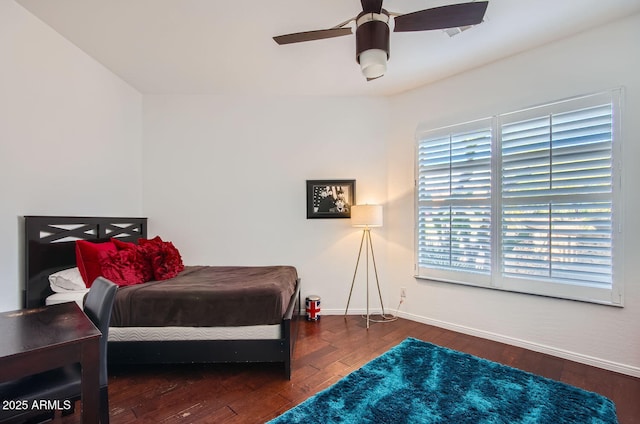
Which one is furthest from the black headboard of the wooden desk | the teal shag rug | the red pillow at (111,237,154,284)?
the teal shag rug

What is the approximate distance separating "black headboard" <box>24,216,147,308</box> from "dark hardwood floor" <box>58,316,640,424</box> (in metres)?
0.88

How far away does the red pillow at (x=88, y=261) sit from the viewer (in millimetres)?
2404

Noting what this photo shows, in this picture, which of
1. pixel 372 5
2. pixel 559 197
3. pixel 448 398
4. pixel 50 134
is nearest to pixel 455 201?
pixel 559 197

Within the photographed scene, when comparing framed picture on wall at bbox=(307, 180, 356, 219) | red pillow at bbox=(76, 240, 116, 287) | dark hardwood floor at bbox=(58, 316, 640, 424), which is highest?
framed picture on wall at bbox=(307, 180, 356, 219)

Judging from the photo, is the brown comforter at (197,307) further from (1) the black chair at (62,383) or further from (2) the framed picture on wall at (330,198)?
(2) the framed picture on wall at (330,198)

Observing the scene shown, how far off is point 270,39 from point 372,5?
111cm

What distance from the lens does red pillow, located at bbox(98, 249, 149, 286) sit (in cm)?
242

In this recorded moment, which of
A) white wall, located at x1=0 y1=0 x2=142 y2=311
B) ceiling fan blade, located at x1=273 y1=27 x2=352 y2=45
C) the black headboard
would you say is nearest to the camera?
ceiling fan blade, located at x1=273 y1=27 x2=352 y2=45

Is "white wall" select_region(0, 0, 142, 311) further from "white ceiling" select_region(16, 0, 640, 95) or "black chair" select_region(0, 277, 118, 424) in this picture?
"black chair" select_region(0, 277, 118, 424)

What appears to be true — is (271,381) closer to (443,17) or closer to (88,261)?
(88,261)

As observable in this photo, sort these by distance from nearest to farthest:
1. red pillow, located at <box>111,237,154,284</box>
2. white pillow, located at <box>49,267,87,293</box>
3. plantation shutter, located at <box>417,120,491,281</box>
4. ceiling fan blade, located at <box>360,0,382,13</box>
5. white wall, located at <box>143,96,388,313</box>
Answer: ceiling fan blade, located at <box>360,0,382,13</box>
white pillow, located at <box>49,267,87,293</box>
red pillow, located at <box>111,237,154,284</box>
plantation shutter, located at <box>417,120,491,281</box>
white wall, located at <box>143,96,388,313</box>

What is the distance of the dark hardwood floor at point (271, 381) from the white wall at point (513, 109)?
7.9 inches

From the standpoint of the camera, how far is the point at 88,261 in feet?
7.95

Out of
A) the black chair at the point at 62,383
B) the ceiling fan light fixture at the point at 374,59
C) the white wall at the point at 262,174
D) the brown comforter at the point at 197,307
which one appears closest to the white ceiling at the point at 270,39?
the white wall at the point at 262,174
